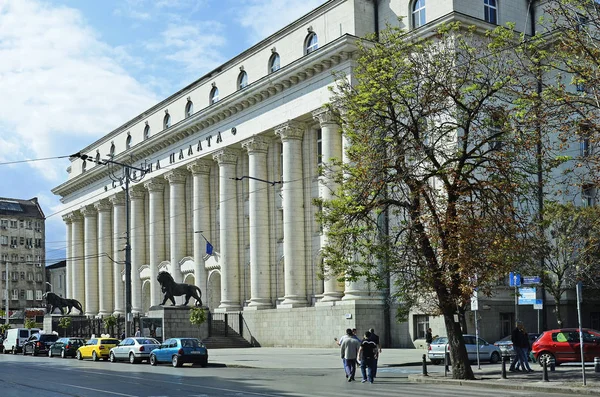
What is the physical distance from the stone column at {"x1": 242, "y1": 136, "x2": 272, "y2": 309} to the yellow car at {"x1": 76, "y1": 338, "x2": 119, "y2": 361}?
11917 mm

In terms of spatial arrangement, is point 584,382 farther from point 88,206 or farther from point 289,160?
point 88,206

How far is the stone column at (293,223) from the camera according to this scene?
51062 mm

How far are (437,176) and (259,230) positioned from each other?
29706 millimetres

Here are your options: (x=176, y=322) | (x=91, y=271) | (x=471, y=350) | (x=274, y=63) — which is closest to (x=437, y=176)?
(x=471, y=350)

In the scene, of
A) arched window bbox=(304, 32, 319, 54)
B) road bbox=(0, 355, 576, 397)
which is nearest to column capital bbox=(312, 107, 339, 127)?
arched window bbox=(304, 32, 319, 54)

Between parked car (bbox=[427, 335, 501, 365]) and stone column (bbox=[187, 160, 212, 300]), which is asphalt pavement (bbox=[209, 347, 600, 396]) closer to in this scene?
parked car (bbox=[427, 335, 501, 365])

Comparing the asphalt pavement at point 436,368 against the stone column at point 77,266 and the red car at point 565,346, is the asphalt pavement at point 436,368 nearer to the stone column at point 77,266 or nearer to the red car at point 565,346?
the red car at point 565,346

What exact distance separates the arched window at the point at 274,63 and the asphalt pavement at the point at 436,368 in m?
18.2

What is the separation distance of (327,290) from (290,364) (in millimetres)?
13444

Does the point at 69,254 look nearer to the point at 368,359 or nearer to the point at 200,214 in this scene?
the point at 200,214

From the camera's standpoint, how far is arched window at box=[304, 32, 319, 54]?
169ft

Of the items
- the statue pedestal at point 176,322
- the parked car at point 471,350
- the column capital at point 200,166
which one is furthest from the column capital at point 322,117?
the parked car at point 471,350

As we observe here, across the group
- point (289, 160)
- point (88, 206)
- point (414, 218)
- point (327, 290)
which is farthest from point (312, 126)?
point (88, 206)

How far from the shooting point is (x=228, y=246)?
2279 inches
